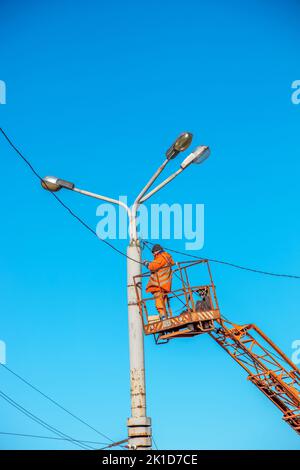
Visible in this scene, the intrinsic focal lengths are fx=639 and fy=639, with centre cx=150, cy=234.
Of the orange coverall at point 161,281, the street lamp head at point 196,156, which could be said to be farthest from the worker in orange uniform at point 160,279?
the street lamp head at point 196,156

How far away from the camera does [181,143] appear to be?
45.0ft

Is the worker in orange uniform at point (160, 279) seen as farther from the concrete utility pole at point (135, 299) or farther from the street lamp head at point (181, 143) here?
the street lamp head at point (181, 143)

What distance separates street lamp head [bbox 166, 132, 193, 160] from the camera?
44.8 feet

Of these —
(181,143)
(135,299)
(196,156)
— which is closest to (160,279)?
(135,299)

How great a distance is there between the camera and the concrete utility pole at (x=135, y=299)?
12086 mm

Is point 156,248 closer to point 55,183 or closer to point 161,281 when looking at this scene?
point 161,281

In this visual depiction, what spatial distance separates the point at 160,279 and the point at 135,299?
11.5 feet

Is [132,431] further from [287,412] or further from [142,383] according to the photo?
[287,412]

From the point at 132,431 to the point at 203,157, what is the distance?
607 centimetres

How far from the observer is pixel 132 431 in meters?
12.1

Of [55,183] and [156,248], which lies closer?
[55,183]
